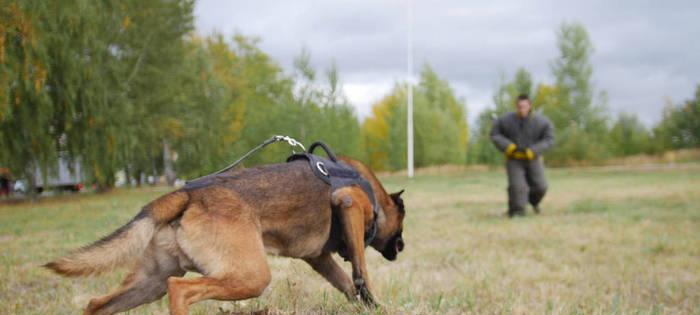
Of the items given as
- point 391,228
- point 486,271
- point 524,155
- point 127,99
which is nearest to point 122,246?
point 391,228

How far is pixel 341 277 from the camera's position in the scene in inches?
167

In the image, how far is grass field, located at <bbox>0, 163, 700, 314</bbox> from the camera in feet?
14.9

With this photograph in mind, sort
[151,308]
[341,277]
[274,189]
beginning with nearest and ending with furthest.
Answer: [274,189] < [341,277] < [151,308]

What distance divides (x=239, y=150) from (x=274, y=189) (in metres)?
14.6

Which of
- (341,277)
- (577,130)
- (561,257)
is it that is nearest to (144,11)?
(561,257)

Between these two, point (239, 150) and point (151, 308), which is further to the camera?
point (239, 150)

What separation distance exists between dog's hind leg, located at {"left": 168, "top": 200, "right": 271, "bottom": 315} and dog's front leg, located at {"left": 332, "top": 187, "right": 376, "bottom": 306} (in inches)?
26.0

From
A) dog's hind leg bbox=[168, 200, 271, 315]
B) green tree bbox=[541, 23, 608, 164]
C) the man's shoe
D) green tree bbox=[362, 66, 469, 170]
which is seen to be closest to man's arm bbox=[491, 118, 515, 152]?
the man's shoe

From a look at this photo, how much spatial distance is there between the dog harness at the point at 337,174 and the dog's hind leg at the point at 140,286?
1.00 meters

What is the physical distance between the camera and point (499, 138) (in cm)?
1188

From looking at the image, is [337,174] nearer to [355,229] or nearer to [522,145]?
[355,229]

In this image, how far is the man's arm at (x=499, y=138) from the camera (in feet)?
38.5

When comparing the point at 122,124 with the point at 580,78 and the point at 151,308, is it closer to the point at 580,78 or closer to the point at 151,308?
the point at 151,308

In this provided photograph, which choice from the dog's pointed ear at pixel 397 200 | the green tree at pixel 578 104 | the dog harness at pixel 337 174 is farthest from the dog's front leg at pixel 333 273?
the green tree at pixel 578 104
